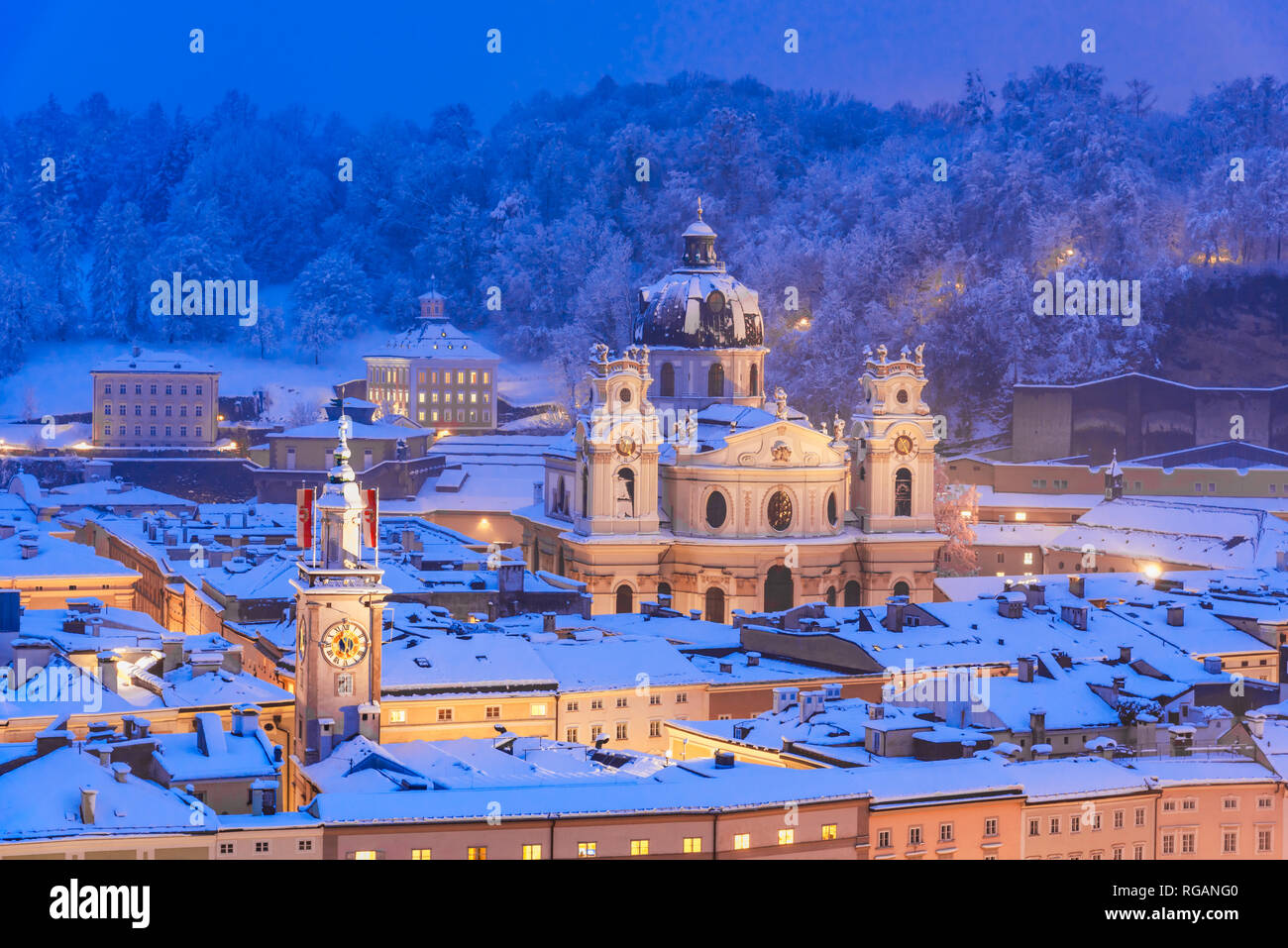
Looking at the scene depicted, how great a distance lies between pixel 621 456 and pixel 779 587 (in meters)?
4.12

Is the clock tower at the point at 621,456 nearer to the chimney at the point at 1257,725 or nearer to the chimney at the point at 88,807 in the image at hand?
the chimney at the point at 1257,725

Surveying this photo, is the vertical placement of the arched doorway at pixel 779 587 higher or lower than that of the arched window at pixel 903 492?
lower

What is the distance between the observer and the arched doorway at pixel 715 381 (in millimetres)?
57719

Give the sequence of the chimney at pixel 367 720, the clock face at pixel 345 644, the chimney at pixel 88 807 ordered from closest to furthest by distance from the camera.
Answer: the chimney at pixel 88 807 < the chimney at pixel 367 720 < the clock face at pixel 345 644

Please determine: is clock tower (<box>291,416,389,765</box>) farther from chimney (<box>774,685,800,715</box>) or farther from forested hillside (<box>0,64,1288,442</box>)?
forested hillside (<box>0,64,1288,442</box>)

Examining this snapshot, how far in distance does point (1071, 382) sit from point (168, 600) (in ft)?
116

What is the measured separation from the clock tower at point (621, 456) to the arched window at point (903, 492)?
5229 mm

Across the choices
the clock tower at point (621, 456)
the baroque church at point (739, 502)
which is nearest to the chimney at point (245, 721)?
the baroque church at point (739, 502)

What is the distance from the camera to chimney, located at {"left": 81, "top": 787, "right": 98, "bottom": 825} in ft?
86.7

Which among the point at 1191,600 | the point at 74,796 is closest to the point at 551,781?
the point at 74,796

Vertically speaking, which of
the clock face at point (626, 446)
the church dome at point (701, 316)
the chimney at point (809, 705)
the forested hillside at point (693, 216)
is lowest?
the chimney at point (809, 705)

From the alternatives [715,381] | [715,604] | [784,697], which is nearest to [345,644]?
[784,697]

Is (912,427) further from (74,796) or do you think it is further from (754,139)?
(754,139)

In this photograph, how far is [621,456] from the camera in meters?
53.2
